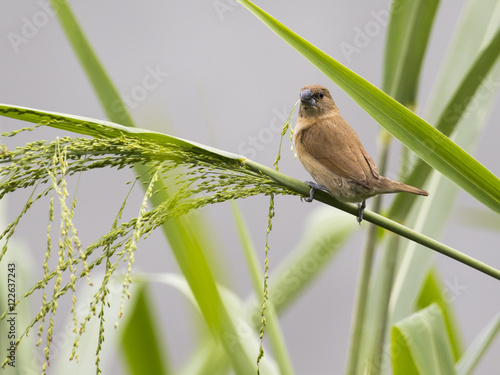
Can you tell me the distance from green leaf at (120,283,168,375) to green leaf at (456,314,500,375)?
63 cm

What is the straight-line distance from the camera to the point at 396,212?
1.04 m

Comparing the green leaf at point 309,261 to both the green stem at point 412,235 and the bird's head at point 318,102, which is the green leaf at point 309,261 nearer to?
the bird's head at point 318,102

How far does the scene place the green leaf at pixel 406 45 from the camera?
915mm

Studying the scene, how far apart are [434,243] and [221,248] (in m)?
0.73

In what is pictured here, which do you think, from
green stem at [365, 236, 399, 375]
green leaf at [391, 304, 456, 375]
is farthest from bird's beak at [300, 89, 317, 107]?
green leaf at [391, 304, 456, 375]

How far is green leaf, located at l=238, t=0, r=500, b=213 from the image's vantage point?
0.76 m

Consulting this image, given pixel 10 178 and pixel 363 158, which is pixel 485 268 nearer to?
pixel 363 158

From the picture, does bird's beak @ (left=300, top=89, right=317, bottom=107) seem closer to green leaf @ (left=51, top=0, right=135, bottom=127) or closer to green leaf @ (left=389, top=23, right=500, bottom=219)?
green leaf @ (left=389, top=23, right=500, bottom=219)

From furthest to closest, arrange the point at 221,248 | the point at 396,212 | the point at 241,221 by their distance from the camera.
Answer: the point at 221,248 → the point at 241,221 → the point at 396,212

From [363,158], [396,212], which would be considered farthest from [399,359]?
[363,158]

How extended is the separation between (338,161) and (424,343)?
36cm

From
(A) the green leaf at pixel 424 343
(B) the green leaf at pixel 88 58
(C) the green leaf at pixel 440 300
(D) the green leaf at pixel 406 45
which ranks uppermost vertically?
(B) the green leaf at pixel 88 58

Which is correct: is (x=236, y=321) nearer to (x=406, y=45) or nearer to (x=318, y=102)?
(x=318, y=102)

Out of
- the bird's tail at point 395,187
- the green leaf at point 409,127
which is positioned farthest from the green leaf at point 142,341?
the green leaf at point 409,127
